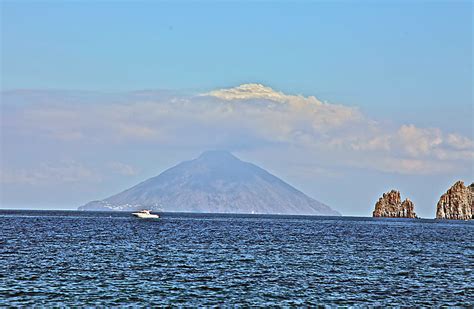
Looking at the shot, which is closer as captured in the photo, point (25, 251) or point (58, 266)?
point (58, 266)

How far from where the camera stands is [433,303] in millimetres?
46000

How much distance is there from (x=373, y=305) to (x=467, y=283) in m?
15.2

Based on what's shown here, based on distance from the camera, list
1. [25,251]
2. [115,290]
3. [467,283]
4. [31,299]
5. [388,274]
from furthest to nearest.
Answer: [25,251]
[388,274]
[467,283]
[115,290]
[31,299]

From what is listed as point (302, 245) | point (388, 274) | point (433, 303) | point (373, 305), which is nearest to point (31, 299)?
point (373, 305)

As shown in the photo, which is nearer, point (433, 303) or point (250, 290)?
point (433, 303)

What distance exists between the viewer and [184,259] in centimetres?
6994

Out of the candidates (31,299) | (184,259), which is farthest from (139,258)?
(31,299)

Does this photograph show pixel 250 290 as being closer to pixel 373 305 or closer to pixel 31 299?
pixel 373 305

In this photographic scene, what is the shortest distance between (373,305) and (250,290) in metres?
9.56

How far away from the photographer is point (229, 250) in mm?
82438

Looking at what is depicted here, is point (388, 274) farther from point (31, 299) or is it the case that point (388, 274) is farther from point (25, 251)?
point (25, 251)

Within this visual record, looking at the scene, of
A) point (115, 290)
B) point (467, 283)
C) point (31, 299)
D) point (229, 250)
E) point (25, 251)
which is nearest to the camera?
point (31, 299)

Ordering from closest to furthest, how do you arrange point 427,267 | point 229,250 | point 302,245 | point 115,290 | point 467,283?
point 115,290, point 467,283, point 427,267, point 229,250, point 302,245

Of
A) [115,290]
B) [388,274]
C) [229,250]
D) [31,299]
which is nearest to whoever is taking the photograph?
[31,299]
